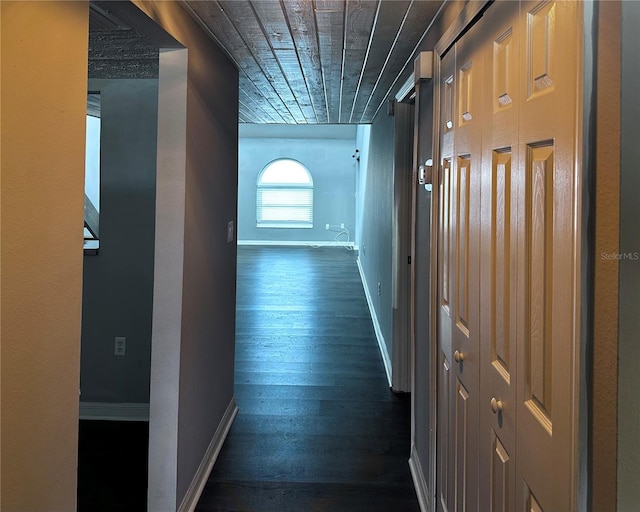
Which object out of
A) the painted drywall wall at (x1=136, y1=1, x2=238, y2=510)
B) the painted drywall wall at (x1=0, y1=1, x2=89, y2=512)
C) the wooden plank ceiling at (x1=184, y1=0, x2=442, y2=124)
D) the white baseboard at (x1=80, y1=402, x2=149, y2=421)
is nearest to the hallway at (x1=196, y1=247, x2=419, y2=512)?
the painted drywall wall at (x1=136, y1=1, x2=238, y2=510)

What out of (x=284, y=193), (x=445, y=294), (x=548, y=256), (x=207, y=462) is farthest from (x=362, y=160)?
(x=548, y=256)

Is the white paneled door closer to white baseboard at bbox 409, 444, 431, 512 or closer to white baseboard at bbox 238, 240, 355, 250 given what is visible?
white baseboard at bbox 409, 444, 431, 512

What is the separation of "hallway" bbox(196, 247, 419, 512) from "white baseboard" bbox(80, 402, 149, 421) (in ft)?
2.01

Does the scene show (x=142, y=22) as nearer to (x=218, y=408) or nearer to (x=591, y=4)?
(x=591, y=4)

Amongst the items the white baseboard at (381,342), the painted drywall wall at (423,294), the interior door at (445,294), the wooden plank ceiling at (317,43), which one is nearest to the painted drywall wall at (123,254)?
the wooden plank ceiling at (317,43)

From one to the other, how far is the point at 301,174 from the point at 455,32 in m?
10.5

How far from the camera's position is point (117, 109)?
9.60ft

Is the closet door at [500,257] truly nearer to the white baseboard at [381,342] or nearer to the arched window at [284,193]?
the white baseboard at [381,342]

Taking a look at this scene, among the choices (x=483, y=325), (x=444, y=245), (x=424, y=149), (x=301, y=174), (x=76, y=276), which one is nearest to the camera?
(x=76, y=276)

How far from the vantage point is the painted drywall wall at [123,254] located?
2.91m

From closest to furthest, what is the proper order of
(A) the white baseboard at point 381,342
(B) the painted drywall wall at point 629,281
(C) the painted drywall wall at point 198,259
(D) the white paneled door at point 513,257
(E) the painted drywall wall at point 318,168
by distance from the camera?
1. (B) the painted drywall wall at point 629,281
2. (D) the white paneled door at point 513,257
3. (C) the painted drywall wall at point 198,259
4. (A) the white baseboard at point 381,342
5. (E) the painted drywall wall at point 318,168

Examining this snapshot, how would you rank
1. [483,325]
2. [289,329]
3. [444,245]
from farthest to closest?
[289,329]
[444,245]
[483,325]

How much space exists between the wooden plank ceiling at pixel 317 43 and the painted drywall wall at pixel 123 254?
2.29ft

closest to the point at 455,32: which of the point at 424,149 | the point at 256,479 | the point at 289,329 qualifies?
the point at 424,149
